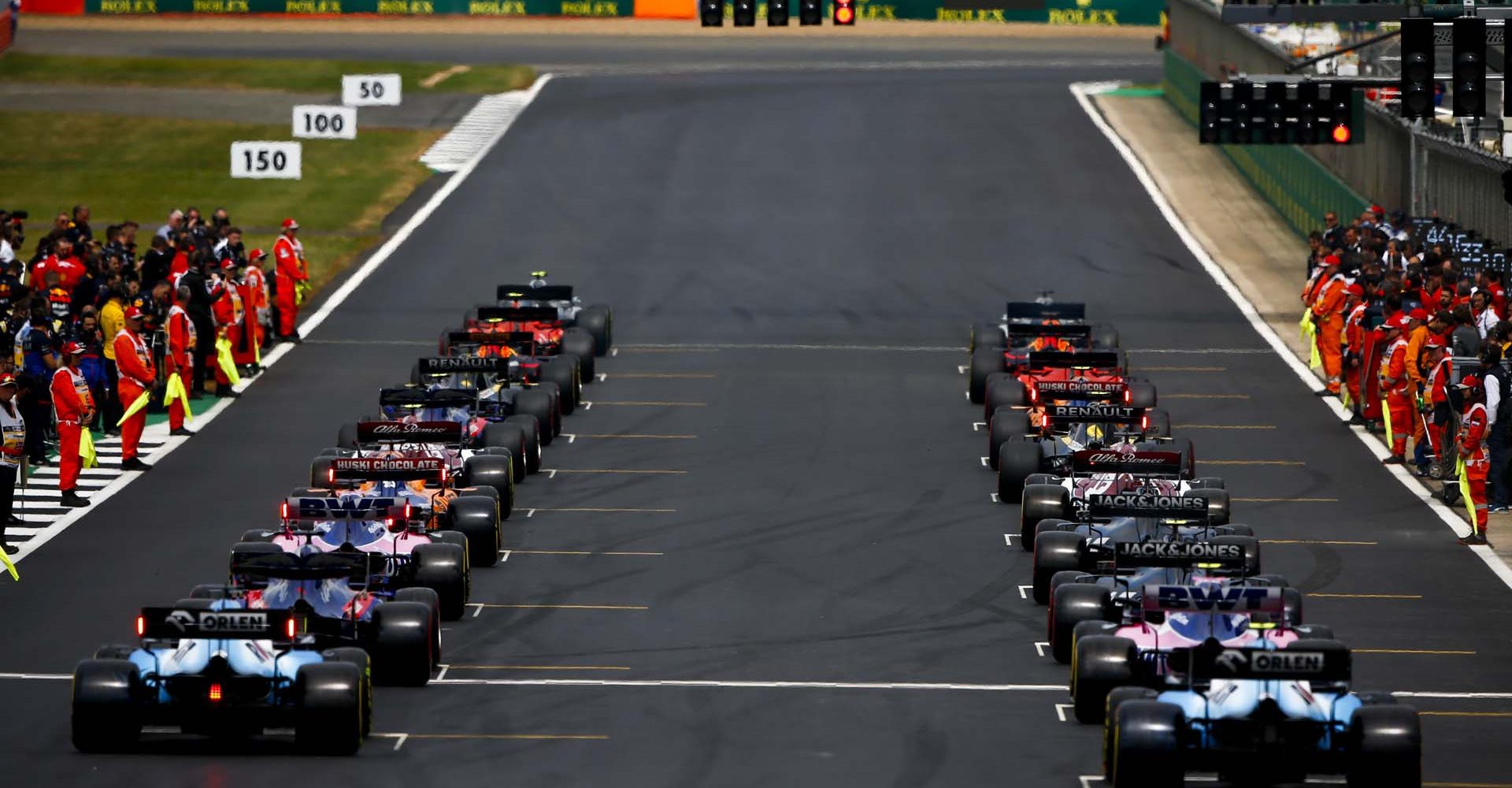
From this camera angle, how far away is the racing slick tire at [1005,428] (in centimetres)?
3200

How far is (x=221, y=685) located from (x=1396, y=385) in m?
17.7

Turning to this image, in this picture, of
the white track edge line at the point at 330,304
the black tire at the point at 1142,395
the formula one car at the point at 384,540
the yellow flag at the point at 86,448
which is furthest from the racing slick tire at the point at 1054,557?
the yellow flag at the point at 86,448

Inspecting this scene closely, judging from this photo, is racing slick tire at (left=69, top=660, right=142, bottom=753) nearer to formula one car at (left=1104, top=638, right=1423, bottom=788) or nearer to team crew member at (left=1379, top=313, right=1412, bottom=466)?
formula one car at (left=1104, top=638, right=1423, bottom=788)

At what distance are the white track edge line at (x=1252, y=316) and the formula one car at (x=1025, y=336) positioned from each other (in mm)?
3621

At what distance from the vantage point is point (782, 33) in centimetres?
8631

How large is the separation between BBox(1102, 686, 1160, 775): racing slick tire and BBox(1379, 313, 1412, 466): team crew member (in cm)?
1361

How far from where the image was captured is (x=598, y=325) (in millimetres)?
40469

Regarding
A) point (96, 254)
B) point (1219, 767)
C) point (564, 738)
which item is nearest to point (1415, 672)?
point (1219, 767)

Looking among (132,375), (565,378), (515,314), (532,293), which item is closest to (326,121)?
(532,293)

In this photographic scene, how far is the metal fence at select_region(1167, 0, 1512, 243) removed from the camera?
4050cm

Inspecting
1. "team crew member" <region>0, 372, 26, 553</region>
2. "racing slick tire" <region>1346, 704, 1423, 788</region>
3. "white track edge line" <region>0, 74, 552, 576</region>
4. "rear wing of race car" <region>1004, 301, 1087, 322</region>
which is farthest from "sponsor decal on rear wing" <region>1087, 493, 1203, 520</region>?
"rear wing of race car" <region>1004, 301, 1087, 322</region>

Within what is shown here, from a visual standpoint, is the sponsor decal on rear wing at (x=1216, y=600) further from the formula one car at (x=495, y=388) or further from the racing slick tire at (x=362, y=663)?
the formula one car at (x=495, y=388)

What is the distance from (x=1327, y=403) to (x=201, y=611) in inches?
842

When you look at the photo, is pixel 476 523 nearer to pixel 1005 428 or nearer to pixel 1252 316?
pixel 1005 428
